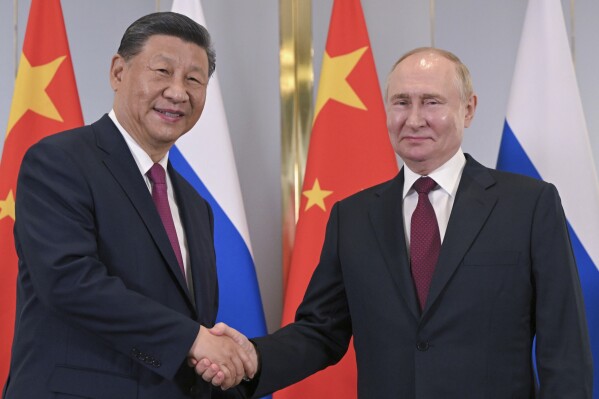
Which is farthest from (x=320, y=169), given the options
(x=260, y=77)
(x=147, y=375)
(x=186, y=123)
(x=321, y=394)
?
(x=147, y=375)

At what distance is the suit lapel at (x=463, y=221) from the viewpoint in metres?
1.85

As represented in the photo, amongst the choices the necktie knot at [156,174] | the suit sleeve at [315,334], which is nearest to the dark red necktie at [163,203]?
the necktie knot at [156,174]

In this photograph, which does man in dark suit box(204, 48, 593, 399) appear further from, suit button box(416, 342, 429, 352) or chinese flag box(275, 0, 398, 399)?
chinese flag box(275, 0, 398, 399)

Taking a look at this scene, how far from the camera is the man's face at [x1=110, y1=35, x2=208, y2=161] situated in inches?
74.7

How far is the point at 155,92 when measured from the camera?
190cm

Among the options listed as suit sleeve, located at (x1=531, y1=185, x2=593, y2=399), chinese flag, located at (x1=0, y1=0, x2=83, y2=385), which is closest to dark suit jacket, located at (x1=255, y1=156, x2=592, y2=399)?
suit sleeve, located at (x1=531, y1=185, x2=593, y2=399)

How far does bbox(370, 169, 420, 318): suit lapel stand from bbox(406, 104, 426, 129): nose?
0.17m

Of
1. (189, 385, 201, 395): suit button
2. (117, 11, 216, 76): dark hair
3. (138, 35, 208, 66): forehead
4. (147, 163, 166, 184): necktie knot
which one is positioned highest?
(117, 11, 216, 76): dark hair

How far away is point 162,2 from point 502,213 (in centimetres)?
205

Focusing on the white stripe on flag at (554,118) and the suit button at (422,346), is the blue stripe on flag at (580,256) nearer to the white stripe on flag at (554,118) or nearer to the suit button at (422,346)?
the white stripe on flag at (554,118)

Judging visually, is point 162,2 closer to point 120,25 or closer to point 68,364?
point 120,25

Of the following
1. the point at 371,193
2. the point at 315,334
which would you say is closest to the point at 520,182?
the point at 371,193

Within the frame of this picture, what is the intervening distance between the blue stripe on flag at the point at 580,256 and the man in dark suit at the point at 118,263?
1.39m

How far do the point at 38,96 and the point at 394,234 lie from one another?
1.65 m
